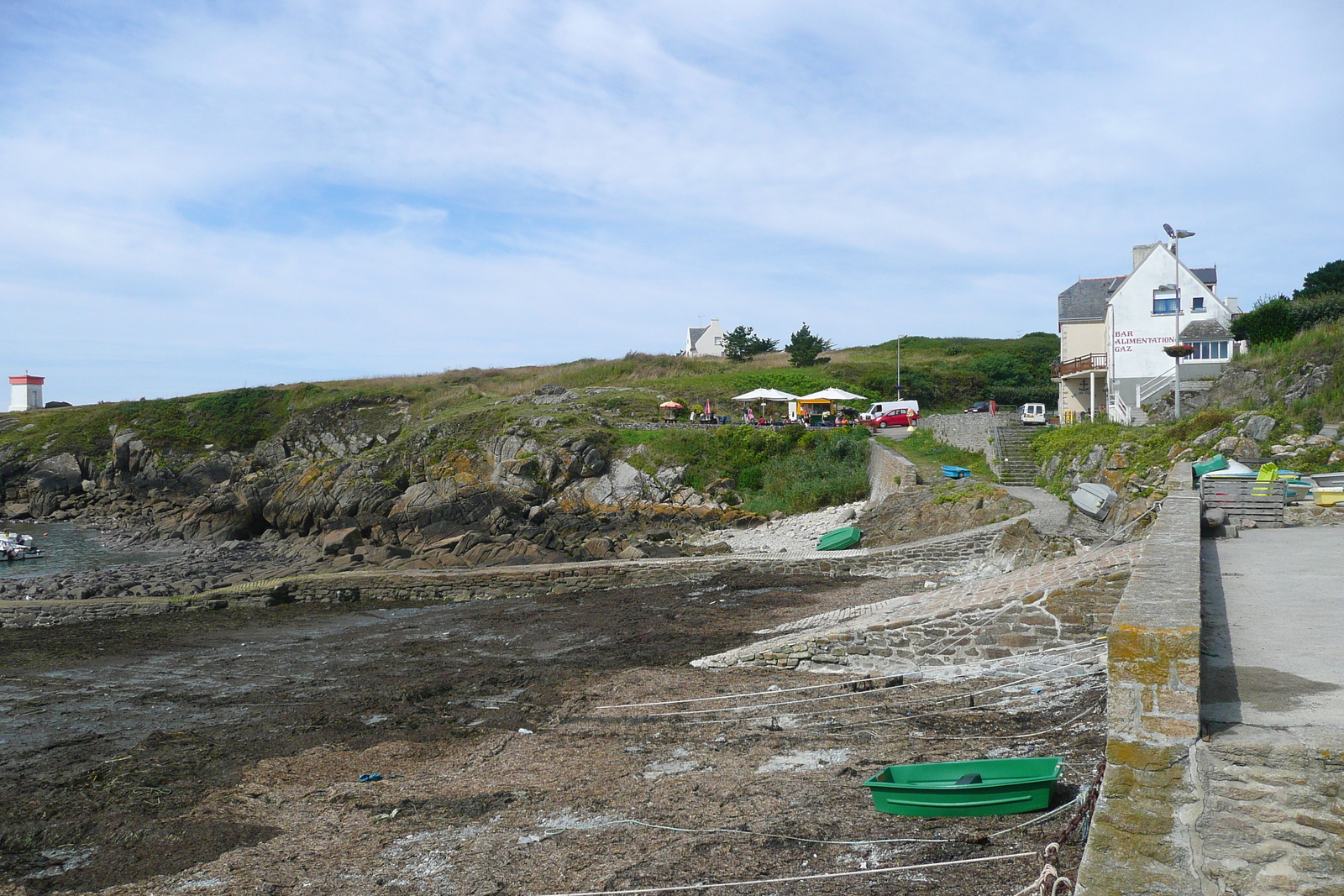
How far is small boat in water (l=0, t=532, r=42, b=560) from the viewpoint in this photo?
31422 millimetres

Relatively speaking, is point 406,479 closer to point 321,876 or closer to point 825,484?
point 825,484

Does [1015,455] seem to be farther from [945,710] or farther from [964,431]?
[945,710]

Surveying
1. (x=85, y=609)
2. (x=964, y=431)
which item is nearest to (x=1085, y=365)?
(x=964, y=431)

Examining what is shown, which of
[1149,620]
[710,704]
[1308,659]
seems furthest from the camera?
[710,704]

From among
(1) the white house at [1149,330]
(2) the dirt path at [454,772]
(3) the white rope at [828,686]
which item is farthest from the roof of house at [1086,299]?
(3) the white rope at [828,686]

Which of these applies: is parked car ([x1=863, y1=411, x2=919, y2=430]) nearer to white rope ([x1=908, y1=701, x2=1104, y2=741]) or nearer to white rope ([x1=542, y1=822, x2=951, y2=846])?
white rope ([x1=908, y1=701, x2=1104, y2=741])

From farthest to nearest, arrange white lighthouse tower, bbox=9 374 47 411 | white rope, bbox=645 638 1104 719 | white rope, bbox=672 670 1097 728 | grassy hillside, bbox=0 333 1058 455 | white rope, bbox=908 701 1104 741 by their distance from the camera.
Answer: white lighthouse tower, bbox=9 374 47 411, grassy hillside, bbox=0 333 1058 455, white rope, bbox=645 638 1104 719, white rope, bbox=672 670 1097 728, white rope, bbox=908 701 1104 741

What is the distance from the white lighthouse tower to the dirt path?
58.2 m

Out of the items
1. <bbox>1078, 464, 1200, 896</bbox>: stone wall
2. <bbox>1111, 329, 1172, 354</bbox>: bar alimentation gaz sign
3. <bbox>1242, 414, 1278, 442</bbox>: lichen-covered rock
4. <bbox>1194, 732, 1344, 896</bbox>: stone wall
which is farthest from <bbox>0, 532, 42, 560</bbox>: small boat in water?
<bbox>1111, 329, 1172, 354</bbox>: bar alimentation gaz sign

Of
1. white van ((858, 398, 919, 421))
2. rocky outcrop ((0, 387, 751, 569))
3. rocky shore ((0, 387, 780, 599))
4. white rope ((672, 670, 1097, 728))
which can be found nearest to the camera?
white rope ((672, 670, 1097, 728))

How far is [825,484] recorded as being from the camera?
27766mm

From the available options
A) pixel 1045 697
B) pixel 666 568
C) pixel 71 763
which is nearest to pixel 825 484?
pixel 666 568

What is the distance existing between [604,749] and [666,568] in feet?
39.6

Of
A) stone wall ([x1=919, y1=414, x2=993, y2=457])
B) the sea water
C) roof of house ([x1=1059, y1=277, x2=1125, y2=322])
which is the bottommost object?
the sea water
